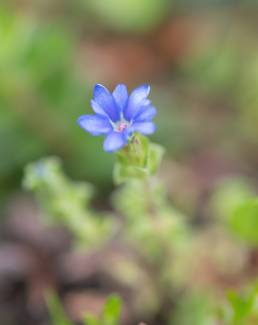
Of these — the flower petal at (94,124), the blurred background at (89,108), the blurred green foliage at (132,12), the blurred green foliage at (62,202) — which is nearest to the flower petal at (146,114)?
the flower petal at (94,124)

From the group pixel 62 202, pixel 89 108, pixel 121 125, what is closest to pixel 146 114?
pixel 121 125

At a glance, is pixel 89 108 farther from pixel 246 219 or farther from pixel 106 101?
pixel 106 101

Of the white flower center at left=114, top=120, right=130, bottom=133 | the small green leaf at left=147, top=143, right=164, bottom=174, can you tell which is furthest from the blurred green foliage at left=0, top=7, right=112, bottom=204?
the white flower center at left=114, top=120, right=130, bottom=133

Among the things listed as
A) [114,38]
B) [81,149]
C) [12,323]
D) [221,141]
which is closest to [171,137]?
[221,141]

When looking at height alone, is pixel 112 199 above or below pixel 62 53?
below

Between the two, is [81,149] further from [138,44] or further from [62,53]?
[138,44]

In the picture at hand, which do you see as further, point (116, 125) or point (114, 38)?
point (114, 38)
